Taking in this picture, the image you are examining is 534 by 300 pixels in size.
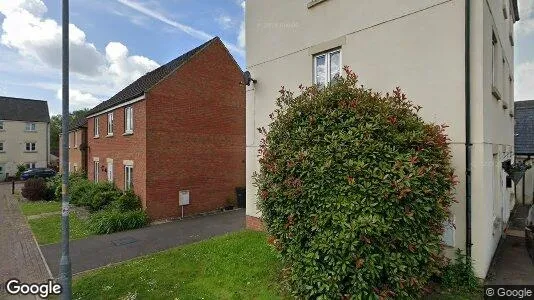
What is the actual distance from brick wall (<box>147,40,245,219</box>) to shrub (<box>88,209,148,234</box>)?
72 centimetres

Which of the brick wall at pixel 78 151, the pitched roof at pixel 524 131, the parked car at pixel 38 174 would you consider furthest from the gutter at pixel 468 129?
the parked car at pixel 38 174

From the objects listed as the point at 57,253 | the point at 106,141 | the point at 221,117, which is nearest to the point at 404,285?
the point at 57,253

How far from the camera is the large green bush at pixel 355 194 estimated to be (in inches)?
171

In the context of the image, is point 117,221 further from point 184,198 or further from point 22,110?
point 22,110

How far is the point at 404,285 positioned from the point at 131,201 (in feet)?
40.2

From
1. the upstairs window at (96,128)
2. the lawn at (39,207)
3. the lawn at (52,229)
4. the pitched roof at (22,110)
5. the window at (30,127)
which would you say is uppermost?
the pitched roof at (22,110)

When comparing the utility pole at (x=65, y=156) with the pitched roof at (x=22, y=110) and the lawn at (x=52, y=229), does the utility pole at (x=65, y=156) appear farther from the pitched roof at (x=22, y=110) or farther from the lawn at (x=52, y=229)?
the pitched roof at (x=22, y=110)

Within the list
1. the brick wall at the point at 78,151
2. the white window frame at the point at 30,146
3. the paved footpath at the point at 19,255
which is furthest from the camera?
the white window frame at the point at 30,146

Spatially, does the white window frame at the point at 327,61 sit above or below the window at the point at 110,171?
above

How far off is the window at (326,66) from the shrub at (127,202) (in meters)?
10.0

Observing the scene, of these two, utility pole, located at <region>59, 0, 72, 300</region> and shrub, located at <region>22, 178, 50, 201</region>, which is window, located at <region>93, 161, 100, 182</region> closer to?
shrub, located at <region>22, 178, 50, 201</region>

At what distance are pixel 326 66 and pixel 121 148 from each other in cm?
1222

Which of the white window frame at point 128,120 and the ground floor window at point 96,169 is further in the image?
the ground floor window at point 96,169

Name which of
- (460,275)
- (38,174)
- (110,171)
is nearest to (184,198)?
(110,171)
